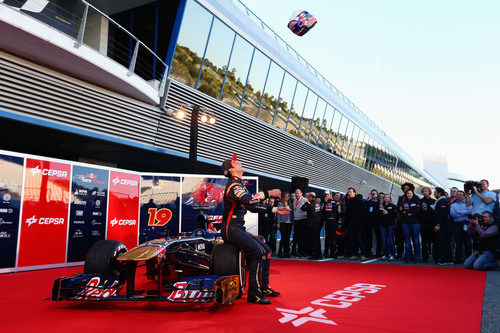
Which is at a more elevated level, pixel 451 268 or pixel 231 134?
pixel 231 134

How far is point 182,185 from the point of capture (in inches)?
399

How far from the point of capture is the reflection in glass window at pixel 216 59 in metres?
13.6

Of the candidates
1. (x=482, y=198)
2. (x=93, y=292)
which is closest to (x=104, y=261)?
(x=93, y=292)

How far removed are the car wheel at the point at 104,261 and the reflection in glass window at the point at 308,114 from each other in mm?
16729

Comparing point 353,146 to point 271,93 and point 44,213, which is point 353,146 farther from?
point 44,213

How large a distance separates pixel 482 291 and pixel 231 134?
1174 centimetres

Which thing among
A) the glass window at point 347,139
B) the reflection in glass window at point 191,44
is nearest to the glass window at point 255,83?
the reflection in glass window at point 191,44

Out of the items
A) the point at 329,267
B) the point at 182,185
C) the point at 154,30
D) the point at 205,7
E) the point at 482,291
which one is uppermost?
the point at 205,7

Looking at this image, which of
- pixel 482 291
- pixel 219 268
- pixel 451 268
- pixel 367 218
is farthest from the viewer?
pixel 367 218

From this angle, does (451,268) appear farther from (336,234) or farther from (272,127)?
(272,127)

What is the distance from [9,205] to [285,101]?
14.1m

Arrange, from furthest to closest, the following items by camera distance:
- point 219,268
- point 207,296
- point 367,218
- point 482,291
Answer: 1. point 367,218
2. point 482,291
3. point 219,268
4. point 207,296

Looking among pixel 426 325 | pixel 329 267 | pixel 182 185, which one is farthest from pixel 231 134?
pixel 426 325

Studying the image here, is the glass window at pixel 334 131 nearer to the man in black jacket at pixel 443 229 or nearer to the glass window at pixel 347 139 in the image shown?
the glass window at pixel 347 139
